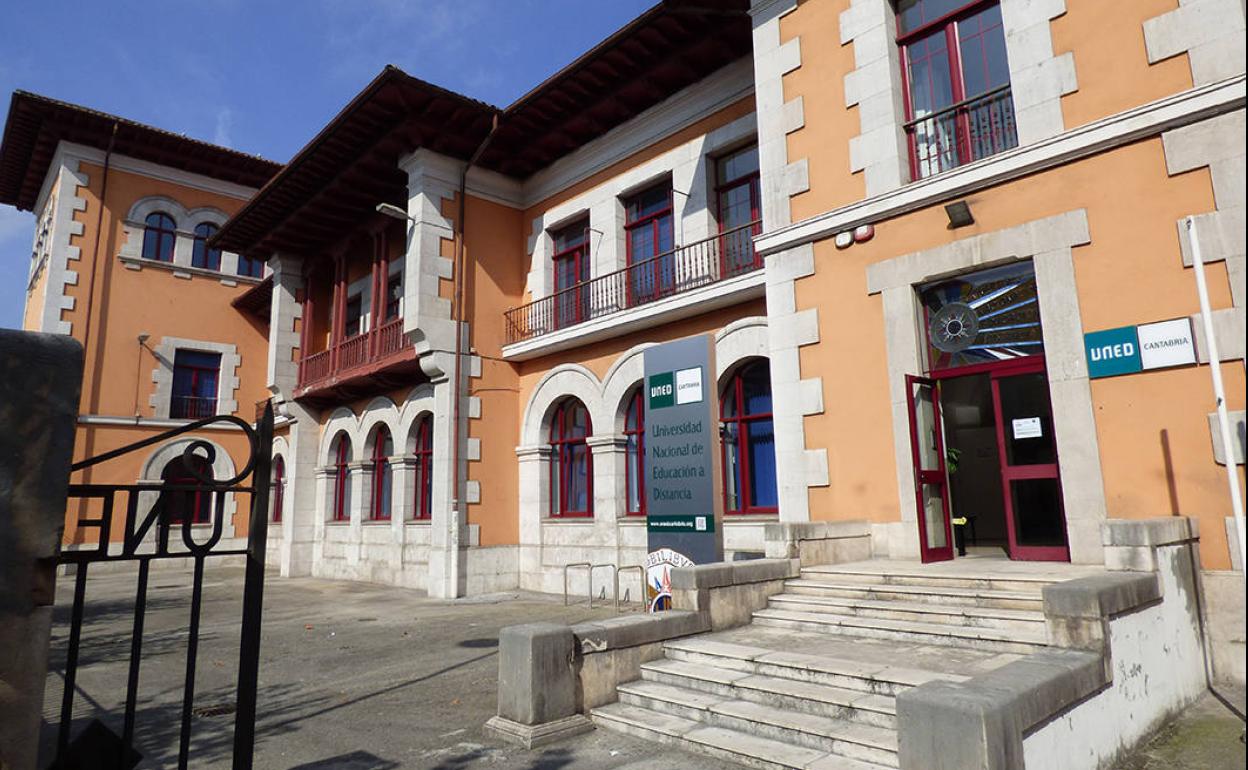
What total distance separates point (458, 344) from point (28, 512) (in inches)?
479

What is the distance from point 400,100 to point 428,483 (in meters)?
8.02

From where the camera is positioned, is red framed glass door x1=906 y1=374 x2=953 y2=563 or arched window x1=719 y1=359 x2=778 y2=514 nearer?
red framed glass door x1=906 y1=374 x2=953 y2=563

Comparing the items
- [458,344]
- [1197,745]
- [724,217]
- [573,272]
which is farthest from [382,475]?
[1197,745]

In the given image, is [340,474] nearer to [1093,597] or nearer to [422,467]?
[422,467]

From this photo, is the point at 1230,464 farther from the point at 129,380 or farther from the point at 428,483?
the point at 129,380

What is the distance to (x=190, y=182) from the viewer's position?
926 inches

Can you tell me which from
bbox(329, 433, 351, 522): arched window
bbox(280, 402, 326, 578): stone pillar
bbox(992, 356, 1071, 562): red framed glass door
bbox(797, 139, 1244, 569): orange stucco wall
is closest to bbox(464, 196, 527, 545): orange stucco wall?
bbox(329, 433, 351, 522): arched window

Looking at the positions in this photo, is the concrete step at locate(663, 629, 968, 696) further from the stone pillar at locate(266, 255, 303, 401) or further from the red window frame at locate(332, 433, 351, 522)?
the stone pillar at locate(266, 255, 303, 401)

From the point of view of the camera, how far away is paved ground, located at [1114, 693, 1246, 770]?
15.1 feet

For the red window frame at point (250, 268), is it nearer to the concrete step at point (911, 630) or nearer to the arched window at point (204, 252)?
the arched window at point (204, 252)

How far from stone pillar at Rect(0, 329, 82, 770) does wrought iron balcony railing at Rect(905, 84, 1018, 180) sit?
8.67m

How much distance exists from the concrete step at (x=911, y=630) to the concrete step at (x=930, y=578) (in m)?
0.48

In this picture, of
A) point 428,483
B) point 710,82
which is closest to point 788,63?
point 710,82

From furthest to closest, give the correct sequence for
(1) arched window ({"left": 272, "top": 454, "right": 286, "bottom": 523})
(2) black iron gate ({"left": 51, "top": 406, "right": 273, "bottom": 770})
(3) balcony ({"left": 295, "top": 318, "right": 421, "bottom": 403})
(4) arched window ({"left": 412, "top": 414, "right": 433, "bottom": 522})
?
(1) arched window ({"left": 272, "top": 454, "right": 286, "bottom": 523})
(4) arched window ({"left": 412, "top": 414, "right": 433, "bottom": 522})
(3) balcony ({"left": 295, "top": 318, "right": 421, "bottom": 403})
(2) black iron gate ({"left": 51, "top": 406, "right": 273, "bottom": 770})
